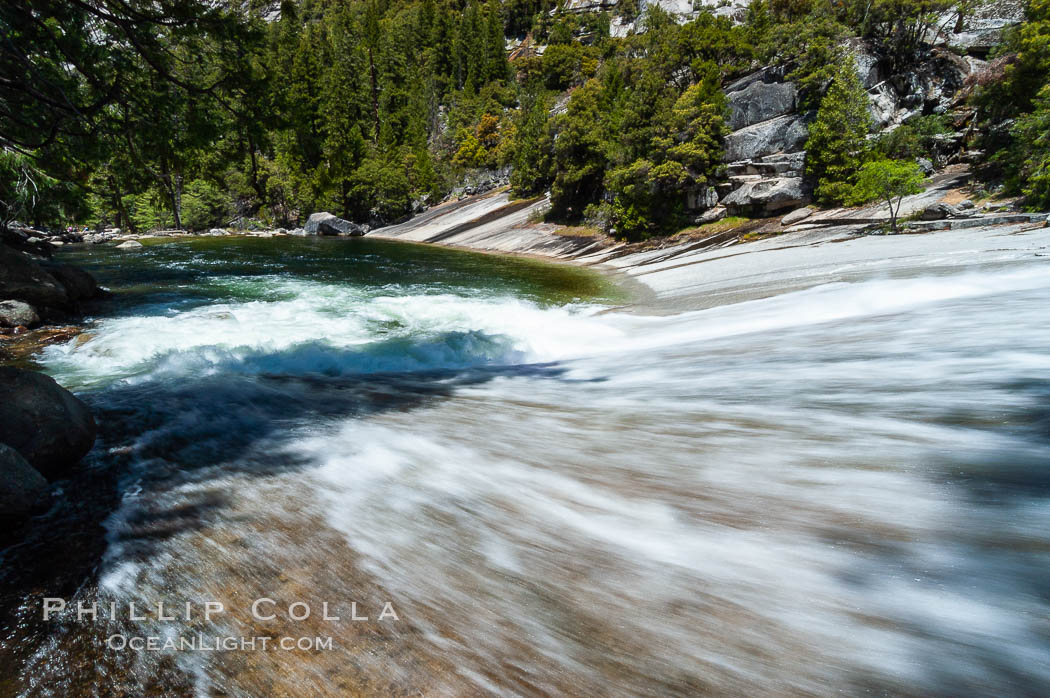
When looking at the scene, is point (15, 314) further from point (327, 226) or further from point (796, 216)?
point (327, 226)

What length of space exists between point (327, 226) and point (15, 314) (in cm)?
4334

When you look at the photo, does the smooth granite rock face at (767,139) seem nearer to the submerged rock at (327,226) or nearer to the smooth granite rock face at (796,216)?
the smooth granite rock face at (796,216)

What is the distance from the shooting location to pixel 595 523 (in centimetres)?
300

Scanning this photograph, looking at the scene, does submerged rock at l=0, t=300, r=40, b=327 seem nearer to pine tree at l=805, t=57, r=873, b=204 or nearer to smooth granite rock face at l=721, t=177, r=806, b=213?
smooth granite rock face at l=721, t=177, r=806, b=213

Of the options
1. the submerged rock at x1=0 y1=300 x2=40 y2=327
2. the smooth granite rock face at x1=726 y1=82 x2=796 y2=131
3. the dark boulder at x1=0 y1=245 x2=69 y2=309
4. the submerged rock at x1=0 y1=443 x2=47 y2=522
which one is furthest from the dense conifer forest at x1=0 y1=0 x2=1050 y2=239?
the submerged rock at x1=0 y1=443 x2=47 y2=522

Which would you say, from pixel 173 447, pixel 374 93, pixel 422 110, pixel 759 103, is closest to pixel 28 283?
pixel 173 447

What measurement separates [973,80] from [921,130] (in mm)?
7269

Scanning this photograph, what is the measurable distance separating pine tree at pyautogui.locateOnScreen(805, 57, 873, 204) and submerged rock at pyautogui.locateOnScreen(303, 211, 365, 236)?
42.7 meters

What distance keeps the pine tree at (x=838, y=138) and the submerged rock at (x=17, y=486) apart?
30899 millimetres

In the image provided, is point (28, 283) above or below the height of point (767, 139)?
below

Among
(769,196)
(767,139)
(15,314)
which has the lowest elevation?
(769,196)

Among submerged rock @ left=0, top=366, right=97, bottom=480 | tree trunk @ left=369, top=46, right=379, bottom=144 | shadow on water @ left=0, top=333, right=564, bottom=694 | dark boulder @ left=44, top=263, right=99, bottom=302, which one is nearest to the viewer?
shadow on water @ left=0, top=333, right=564, bottom=694

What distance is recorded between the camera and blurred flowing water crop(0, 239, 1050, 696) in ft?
6.31

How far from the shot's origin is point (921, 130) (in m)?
26.5
